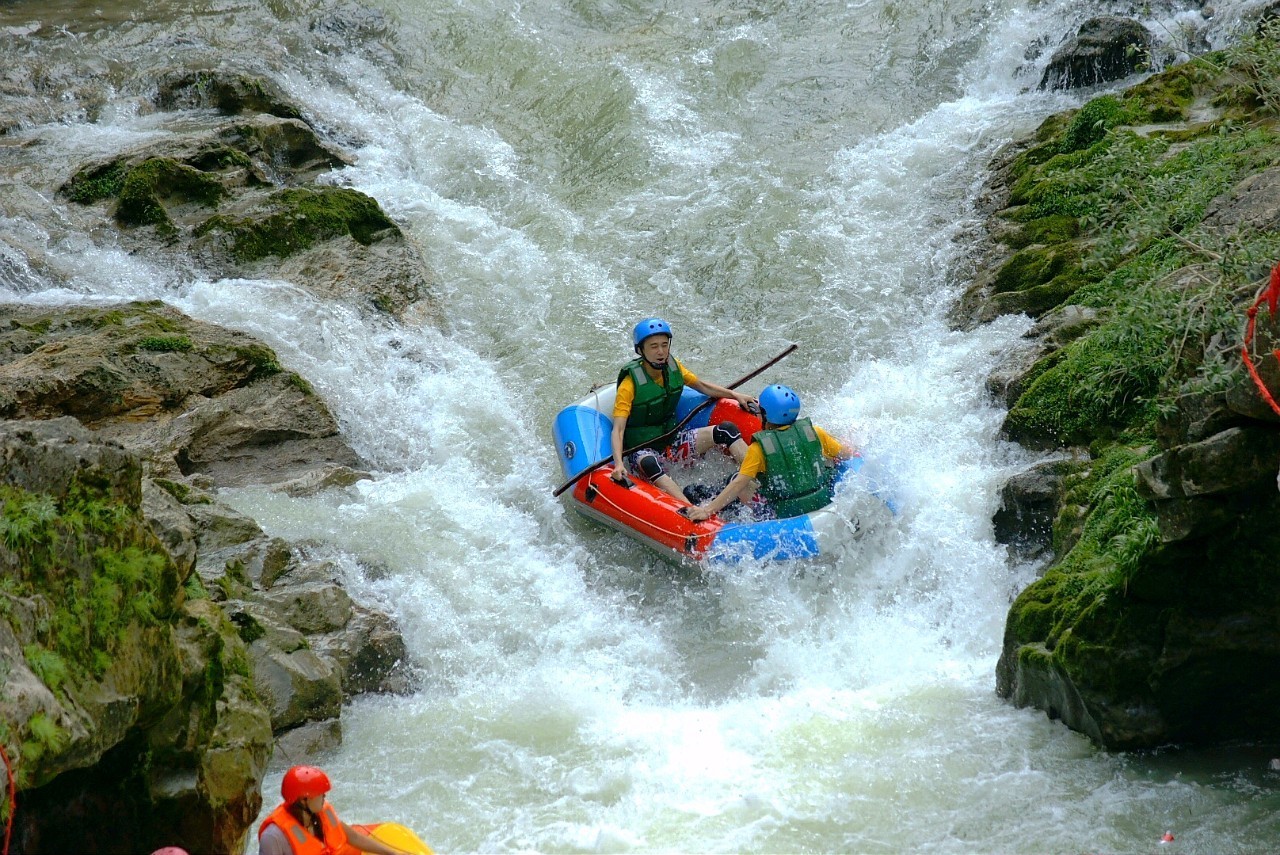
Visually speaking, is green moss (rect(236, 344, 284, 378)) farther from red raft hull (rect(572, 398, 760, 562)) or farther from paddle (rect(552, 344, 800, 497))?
red raft hull (rect(572, 398, 760, 562))

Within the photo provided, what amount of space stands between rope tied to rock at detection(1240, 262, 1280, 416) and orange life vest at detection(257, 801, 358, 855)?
13.5 feet

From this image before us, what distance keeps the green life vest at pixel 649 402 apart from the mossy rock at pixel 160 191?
203 inches

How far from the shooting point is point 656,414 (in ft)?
30.4

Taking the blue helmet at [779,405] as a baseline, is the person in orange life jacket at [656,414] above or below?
below

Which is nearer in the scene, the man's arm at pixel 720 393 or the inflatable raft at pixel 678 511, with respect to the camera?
the inflatable raft at pixel 678 511

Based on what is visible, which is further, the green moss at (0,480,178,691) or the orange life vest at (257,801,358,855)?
the orange life vest at (257,801,358,855)

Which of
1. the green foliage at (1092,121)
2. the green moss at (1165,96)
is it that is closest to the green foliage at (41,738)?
→ the green foliage at (1092,121)

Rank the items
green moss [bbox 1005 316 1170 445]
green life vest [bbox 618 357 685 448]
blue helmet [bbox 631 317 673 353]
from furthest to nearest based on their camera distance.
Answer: green life vest [bbox 618 357 685 448] → blue helmet [bbox 631 317 673 353] → green moss [bbox 1005 316 1170 445]

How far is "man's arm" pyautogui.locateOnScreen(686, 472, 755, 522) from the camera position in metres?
8.13

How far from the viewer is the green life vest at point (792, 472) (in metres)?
8.12

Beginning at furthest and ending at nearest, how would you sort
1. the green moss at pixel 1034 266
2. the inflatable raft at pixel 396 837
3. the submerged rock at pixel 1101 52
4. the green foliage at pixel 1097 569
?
the submerged rock at pixel 1101 52 → the green moss at pixel 1034 266 → the green foliage at pixel 1097 569 → the inflatable raft at pixel 396 837

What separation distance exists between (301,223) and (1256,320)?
358 inches

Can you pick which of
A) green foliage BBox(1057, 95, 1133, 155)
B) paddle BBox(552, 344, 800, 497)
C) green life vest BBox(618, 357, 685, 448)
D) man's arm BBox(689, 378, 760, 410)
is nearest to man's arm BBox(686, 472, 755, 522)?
paddle BBox(552, 344, 800, 497)

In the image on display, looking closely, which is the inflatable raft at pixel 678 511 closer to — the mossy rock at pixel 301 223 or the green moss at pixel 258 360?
the green moss at pixel 258 360
